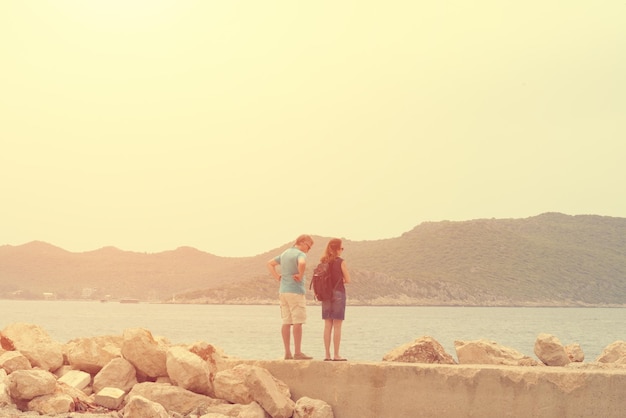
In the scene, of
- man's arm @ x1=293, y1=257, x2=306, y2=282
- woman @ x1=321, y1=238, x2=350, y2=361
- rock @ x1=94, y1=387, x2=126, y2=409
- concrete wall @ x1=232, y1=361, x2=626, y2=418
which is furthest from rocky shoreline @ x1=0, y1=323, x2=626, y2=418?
man's arm @ x1=293, y1=257, x2=306, y2=282

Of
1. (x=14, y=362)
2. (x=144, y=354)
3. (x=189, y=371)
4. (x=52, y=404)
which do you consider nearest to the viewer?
(x=52, y=404)

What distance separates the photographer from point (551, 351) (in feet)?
38.3

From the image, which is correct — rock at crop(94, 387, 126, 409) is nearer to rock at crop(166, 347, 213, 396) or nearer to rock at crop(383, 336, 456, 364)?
rock at crop(166, 347, 213, 396)

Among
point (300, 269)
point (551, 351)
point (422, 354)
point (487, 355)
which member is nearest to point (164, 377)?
point (300, 269)

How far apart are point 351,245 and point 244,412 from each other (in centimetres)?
14570

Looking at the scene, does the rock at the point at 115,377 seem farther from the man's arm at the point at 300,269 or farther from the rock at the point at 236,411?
the man's arm at the point at 300,269

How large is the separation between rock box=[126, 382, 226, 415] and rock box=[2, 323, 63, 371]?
5.52 feet

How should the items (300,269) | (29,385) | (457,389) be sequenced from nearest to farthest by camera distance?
(457,389)
(29,385)
(300,269)

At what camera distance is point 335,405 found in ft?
34.7

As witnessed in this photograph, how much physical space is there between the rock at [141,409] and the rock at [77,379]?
67.9 inches

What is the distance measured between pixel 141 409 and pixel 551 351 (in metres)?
5.36

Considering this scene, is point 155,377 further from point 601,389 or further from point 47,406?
point 601,389

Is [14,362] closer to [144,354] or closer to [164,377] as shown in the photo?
[144,354]

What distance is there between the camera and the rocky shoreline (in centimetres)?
1038
